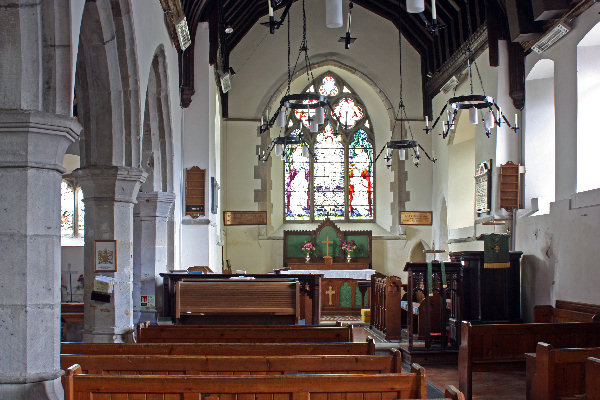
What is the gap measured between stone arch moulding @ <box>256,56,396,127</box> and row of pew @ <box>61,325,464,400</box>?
9.78 meters

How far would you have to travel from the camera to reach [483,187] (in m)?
10.8

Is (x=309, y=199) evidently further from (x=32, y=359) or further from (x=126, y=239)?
(x=32, y=359)

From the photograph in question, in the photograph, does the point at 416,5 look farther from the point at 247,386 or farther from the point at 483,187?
the point at 483,187

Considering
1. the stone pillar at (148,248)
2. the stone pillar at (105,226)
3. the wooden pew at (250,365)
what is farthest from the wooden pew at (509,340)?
the stone pillar at (148,248)

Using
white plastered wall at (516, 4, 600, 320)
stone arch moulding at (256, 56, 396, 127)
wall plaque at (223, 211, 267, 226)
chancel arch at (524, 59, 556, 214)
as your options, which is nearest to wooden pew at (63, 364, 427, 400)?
white plastered wall at (516, 4, 600, 320)

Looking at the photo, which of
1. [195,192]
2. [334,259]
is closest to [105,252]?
[195,192]

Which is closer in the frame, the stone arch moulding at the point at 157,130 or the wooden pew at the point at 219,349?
the wooden pew at the point at 219,349

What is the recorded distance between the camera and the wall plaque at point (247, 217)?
48.0 feet

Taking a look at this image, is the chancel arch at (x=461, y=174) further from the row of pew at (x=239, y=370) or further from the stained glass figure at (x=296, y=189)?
the row of pew at (x=239, y=370)

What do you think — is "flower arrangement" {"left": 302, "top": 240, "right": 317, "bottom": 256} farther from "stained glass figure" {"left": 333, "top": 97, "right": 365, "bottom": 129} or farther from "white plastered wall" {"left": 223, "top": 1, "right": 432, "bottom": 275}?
"stained glass figure" {"left": 333, "top": 97, "right": 365, "bottom": 129}

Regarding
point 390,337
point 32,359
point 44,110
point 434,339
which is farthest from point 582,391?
point 390,337

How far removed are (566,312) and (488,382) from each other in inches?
68.5

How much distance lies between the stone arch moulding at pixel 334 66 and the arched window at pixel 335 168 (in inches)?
34.2

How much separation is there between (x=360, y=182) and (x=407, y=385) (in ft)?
43.1
